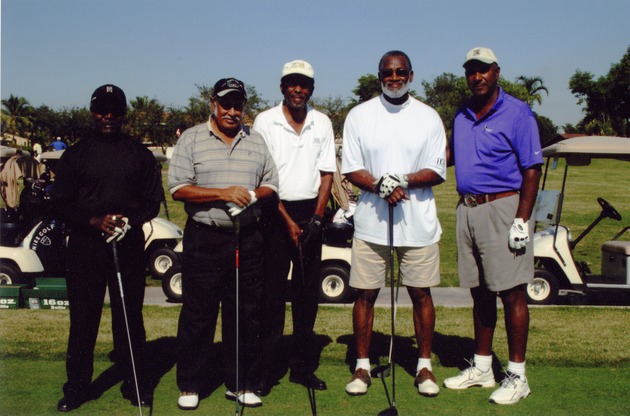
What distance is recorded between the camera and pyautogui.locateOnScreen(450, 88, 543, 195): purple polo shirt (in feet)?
14.5

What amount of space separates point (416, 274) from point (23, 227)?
283 inches

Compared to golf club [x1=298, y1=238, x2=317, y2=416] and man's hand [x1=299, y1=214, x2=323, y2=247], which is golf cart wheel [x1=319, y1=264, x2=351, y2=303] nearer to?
golf club [x1=298, y1=238, x2=317, y2=416]

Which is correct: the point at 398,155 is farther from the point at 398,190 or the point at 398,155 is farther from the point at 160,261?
the point at 160,261

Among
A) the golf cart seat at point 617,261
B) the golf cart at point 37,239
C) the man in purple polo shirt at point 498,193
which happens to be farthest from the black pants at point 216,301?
the golf cart seat at point 617,261

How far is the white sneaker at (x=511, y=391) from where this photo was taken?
435 centimetres

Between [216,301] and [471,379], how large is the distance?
5.78 ft

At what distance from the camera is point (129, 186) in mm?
4266

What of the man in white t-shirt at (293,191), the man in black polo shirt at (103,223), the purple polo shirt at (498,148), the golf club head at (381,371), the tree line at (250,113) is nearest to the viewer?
the man in black polo shirt at (103,223)

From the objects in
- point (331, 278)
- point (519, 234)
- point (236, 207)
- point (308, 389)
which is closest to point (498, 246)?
point (519, 234)

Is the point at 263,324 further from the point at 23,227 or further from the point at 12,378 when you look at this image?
the point at 23,227

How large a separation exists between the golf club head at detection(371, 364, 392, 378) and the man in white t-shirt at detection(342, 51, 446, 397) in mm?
282

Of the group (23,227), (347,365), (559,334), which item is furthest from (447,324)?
(23,227)

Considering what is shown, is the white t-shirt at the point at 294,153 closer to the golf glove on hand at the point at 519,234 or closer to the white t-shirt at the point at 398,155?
the white t-shirt at the point at 398,155

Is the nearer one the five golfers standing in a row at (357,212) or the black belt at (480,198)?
the five golfers standing in a row at (357,212)
